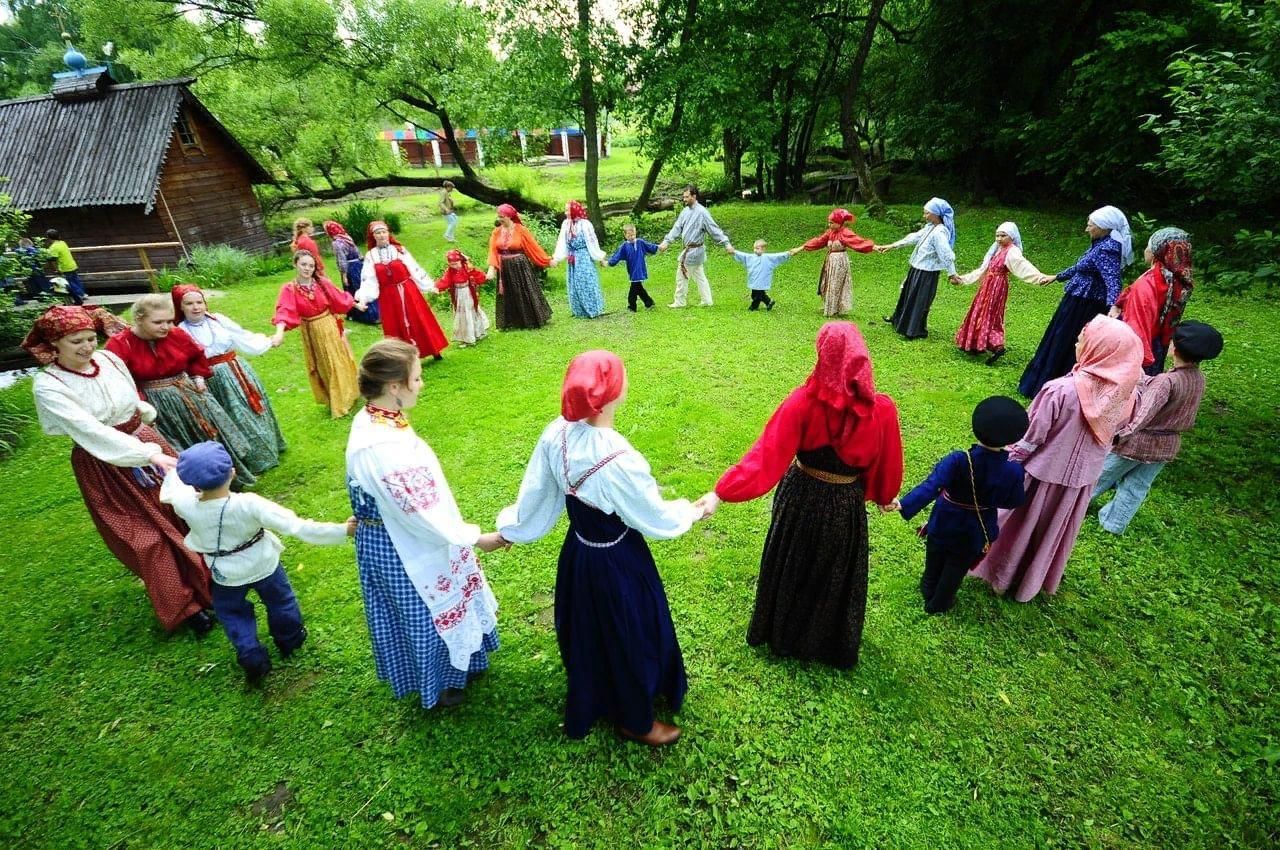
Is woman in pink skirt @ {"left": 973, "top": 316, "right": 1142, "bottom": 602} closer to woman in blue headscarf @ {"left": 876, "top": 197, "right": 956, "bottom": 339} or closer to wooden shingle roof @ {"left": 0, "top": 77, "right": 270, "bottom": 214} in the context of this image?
woman in blue headscarf @ {"left": 876, "top": 197, "right": 956, "bottom": 339}

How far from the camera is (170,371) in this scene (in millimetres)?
4453

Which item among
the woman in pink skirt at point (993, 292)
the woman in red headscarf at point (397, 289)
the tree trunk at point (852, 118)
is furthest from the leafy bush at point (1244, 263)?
the tree trunk at point (852, 118)

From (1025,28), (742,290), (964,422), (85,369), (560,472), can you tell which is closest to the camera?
(560,472)

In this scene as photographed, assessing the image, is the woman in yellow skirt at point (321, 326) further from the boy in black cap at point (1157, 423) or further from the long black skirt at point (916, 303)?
the long black skirt at point (916, 303)

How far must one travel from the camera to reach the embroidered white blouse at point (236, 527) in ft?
9.36

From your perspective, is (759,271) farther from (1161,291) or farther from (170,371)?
(170,371)

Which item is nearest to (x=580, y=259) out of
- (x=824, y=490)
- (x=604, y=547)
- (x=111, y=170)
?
(x=824, y=490)

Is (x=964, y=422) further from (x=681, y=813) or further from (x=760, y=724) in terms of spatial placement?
(x=681, y=813)

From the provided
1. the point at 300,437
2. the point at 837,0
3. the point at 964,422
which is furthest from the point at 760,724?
the point at 837,0

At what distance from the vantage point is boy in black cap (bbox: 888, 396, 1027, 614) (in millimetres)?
3049

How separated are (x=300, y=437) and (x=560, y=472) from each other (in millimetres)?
5389

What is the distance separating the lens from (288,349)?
30.9ft

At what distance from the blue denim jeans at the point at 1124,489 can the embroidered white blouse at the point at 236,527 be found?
5.42 meters

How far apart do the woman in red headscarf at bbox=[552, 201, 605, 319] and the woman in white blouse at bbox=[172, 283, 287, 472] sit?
5220mm
